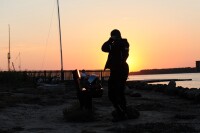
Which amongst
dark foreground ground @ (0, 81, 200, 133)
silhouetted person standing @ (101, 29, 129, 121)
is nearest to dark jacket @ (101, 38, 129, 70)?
silhouetted person standing @ (101, 29, 129, 121)

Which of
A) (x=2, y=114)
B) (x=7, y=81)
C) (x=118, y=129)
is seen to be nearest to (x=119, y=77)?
(x=118, y=129)

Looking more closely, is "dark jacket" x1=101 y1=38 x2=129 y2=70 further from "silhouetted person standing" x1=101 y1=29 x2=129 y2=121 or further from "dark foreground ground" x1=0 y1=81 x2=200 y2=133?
"dark foreground ground" x1=0 y1=81 x2=200 y2=133

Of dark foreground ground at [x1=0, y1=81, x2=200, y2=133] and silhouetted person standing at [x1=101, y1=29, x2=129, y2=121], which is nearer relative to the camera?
dark foreground ground at [x1=0, y1=81, x2=200, y2=133]

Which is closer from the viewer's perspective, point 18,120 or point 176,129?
point 176,129

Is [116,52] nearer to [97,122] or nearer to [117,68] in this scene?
[117,68]

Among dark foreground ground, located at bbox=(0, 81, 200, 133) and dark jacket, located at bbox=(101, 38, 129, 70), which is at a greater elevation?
dark jacket, located at bbox=(101, 38, 129, 70)

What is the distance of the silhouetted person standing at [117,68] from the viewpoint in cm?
938

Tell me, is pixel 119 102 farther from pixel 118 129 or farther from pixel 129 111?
→ pixel 118 129

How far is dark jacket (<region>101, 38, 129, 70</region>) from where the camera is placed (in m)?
9.45

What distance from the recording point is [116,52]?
9.48 m

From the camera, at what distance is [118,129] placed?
7.91 meters

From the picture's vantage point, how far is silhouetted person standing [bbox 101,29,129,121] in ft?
30.8

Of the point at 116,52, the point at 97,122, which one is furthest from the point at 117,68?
the point at 97,122

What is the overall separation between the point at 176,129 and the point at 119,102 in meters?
1.90
